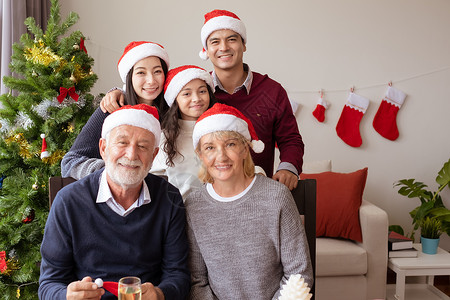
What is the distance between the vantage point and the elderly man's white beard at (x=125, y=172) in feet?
4.97

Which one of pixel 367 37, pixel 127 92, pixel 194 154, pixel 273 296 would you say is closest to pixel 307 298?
pixel 273 296

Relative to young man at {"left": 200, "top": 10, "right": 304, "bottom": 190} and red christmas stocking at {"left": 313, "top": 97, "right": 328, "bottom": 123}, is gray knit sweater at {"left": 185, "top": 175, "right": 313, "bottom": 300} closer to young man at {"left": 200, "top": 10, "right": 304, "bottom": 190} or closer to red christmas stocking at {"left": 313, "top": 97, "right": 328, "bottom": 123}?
young man at {"left": 200, "top": 10, "right": 304, "bottom": 190}

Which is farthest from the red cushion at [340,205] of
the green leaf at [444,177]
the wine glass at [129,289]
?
the wine glass at [129,289]

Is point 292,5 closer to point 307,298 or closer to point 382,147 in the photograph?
point 382,147

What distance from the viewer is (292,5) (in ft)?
13.0

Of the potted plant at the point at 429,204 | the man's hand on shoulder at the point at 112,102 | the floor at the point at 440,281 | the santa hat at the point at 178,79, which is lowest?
the floor at the point at 440,281

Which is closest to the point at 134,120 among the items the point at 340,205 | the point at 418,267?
the point at 340,205

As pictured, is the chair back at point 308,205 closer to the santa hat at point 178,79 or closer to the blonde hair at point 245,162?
the blonde hair at point 245,162

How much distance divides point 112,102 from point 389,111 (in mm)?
2853

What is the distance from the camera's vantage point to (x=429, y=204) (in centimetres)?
360

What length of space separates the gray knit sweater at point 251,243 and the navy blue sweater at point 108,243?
3.5 inches

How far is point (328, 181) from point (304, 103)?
855 millimetres

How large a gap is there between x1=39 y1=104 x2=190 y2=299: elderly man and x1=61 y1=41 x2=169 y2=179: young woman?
205 millimetres

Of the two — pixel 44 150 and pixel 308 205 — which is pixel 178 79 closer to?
pixel 308 205
